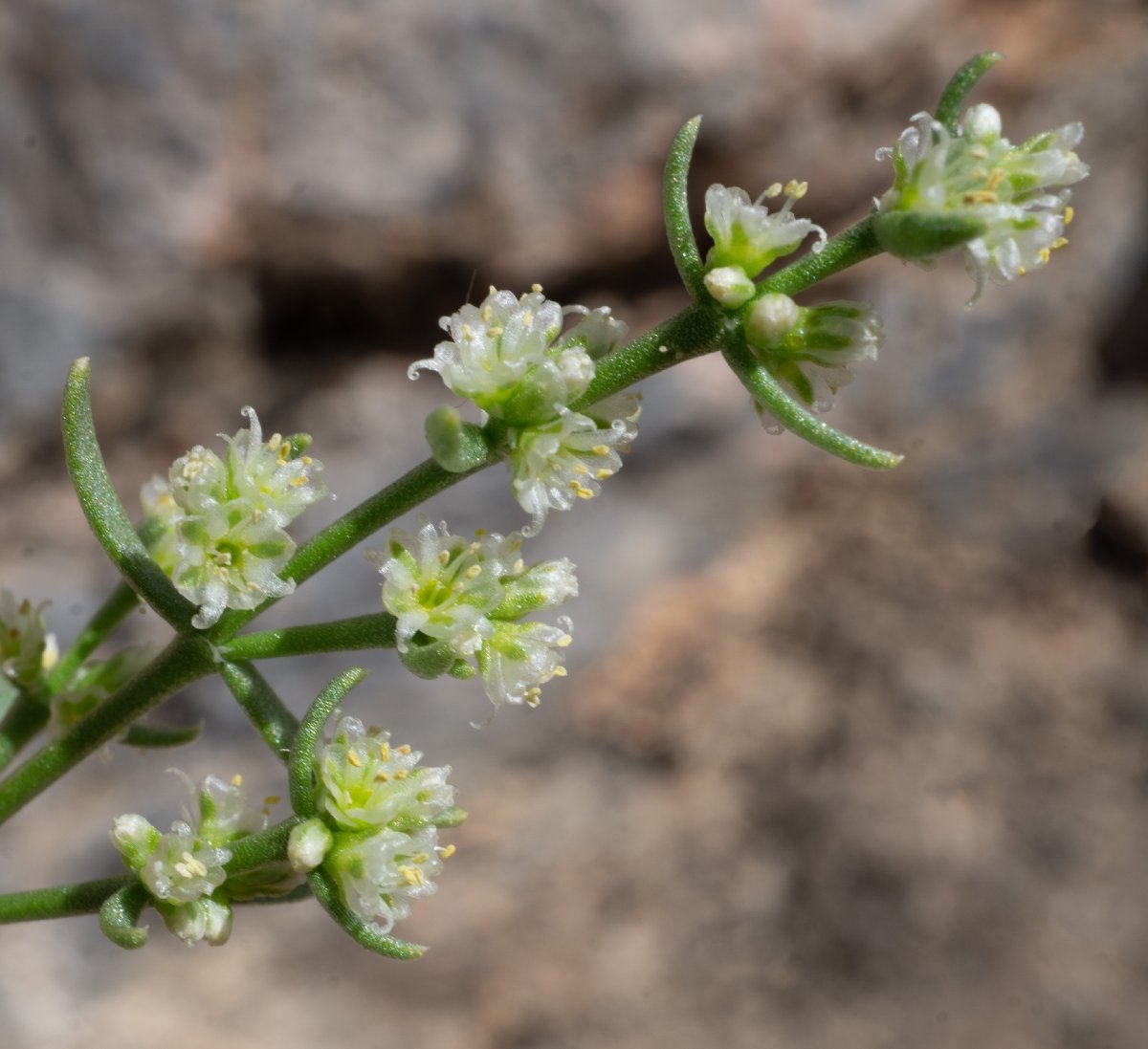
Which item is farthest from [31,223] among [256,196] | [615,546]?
[615,546]

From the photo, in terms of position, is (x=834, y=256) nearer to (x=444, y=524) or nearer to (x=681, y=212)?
(x=681, y=212)

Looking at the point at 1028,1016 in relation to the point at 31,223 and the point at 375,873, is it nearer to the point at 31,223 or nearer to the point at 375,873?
the point at 375,873

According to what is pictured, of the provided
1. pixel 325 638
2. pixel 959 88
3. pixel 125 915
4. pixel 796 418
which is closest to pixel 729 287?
pixel 796 418

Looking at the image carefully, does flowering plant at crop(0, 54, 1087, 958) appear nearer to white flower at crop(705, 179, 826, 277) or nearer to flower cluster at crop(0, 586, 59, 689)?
white flower at crop(705, 179, 826, 277)

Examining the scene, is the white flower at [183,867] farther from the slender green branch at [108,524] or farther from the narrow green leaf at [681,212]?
the narrow green leaf at [681,212]

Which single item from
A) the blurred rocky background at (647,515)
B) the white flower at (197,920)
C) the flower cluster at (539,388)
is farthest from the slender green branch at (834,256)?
the blurred rocky background at (647,515)
